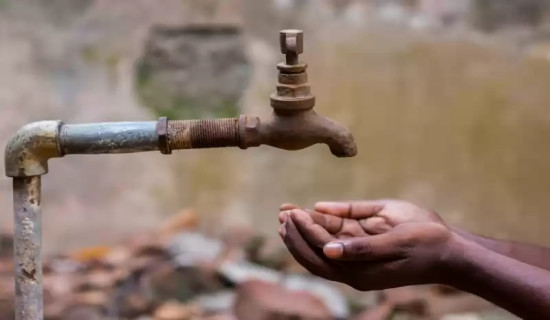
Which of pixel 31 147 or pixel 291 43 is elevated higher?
pixel 291 43

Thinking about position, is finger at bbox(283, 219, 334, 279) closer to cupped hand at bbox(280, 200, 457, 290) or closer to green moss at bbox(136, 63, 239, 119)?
cupped hand at bbox(280, 200, 457, 290)

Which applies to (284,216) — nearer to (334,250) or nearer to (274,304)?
(334,250)

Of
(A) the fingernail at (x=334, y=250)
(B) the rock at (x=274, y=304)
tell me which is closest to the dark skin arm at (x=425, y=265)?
(A) the fingernail at (x=334, y=250)

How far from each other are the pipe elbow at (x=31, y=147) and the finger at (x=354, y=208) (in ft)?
1.43

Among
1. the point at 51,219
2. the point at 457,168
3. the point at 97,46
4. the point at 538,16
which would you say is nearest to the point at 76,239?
the point at 51,219

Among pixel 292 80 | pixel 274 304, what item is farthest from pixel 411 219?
pixel 274 304

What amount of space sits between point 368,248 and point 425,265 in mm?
84

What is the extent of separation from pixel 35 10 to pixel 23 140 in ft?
3.47

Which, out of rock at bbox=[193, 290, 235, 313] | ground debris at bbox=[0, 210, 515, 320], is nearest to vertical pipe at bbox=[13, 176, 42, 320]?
ground debris at bbox=[0, 210, 515, 320]

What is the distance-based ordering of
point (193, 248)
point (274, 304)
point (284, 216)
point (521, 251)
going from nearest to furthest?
1. point (284, 216)
2. point (521, 251)
3. point (274, 304)
4. point (193, 248)

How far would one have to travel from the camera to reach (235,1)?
1.89 metres

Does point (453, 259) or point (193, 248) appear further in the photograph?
point (193, 248)

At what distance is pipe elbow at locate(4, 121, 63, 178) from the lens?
35.4 inches

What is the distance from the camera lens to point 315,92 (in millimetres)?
1900
